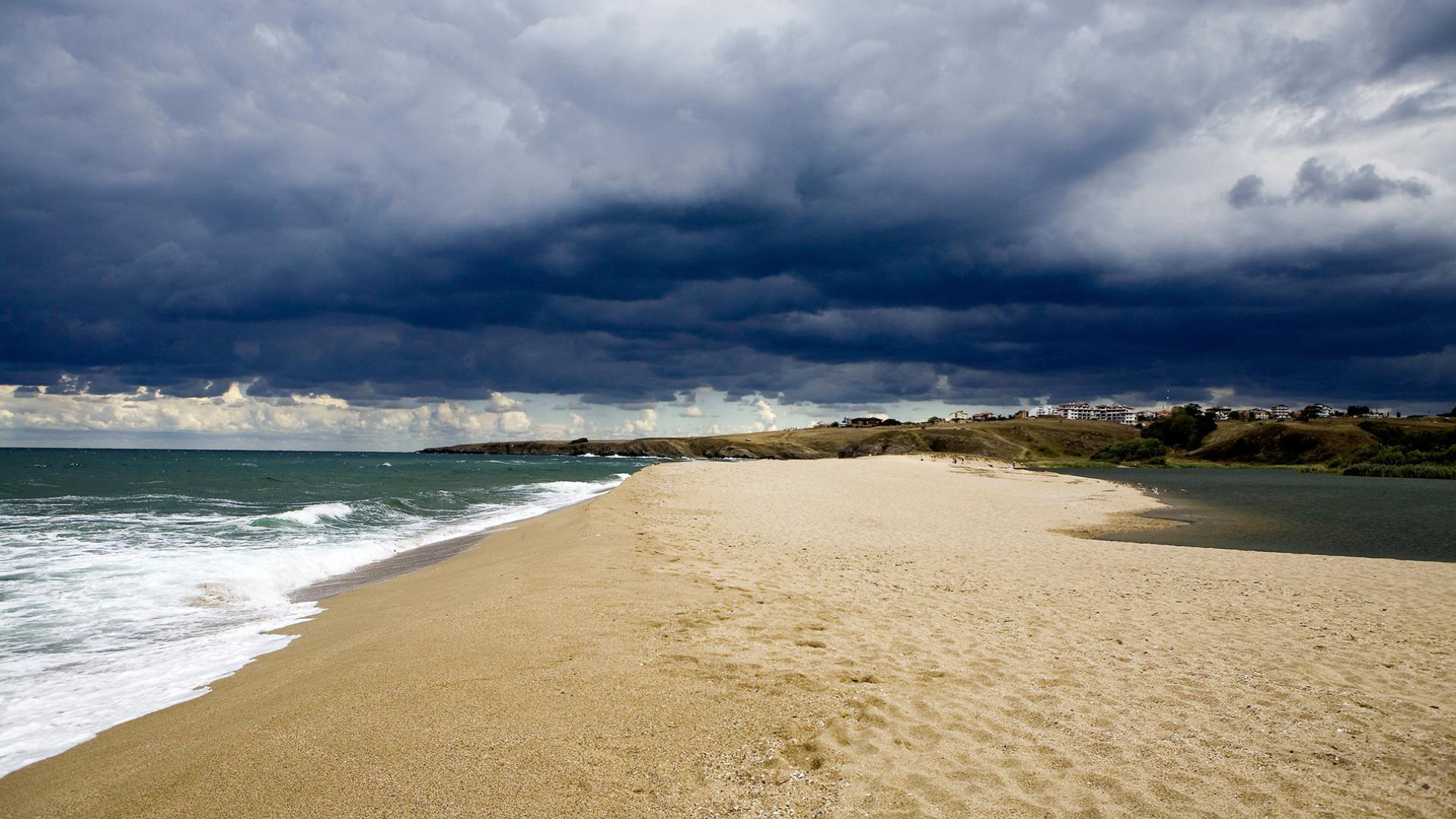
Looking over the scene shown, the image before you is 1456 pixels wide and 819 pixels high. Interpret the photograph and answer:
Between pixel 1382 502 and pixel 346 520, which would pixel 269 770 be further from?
pixel 1382 502

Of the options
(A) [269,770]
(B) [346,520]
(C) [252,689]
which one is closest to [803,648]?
(A) [269,770]

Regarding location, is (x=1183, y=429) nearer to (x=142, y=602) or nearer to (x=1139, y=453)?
(x=1139, y=453)

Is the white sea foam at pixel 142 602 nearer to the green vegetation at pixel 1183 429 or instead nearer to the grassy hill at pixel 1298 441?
the grassy hill at pixel 1298 441

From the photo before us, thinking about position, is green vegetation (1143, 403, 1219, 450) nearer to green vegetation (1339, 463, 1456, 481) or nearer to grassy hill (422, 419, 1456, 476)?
grassy hill (422, 419, 1456, 476)

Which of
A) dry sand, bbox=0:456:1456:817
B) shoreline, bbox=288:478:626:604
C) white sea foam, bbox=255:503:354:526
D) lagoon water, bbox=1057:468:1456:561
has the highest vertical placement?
dry sand, bbox=0:456:1456:817

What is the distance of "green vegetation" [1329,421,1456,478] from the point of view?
6581cm

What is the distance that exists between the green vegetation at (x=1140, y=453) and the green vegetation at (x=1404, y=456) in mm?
20191

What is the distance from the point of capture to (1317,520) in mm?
25859

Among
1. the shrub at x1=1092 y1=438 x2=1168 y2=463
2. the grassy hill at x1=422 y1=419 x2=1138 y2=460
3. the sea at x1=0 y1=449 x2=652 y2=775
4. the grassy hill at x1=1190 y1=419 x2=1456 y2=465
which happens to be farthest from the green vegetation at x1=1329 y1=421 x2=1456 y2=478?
the sea at x1=0 y1=449 x2=652 y2=775

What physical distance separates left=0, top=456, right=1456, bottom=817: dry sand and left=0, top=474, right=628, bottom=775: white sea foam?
961 millimetres

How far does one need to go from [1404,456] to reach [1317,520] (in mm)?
70164

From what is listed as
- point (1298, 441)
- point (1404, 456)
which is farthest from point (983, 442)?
point (1404, 456)

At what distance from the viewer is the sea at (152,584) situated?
301 inches

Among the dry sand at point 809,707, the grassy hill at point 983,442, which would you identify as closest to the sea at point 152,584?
the dry sand at point 809,707
